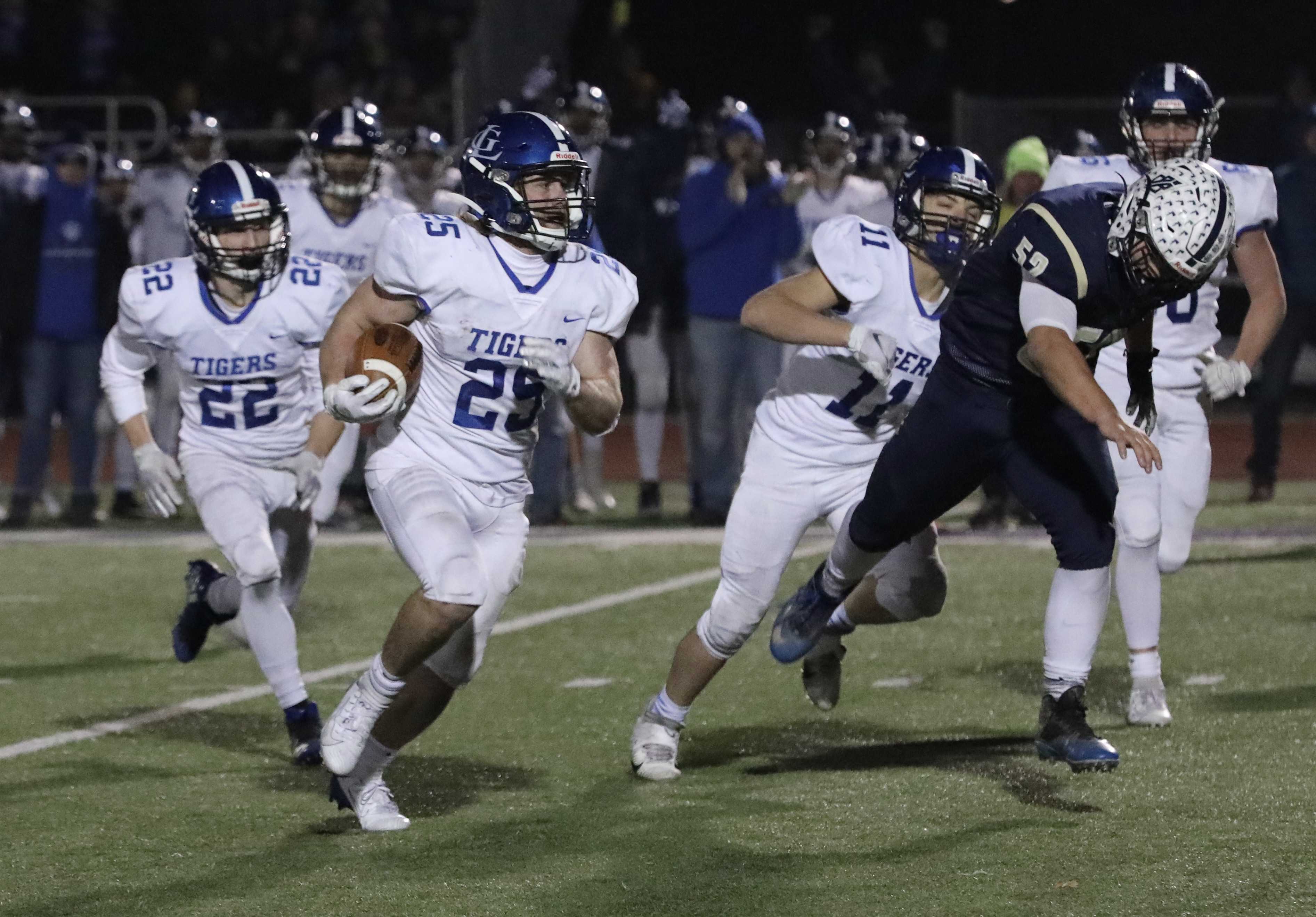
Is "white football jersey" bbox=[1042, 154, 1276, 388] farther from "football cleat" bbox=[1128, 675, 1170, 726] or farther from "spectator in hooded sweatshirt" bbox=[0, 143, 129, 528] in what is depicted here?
"spectator in hooded sweatshirt" bbox=[0, 143, 129, 528]

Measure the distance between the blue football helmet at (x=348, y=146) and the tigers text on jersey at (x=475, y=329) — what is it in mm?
2921

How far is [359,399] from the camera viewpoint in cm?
439

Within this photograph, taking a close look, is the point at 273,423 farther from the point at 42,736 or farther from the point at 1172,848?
the point at 1172,848

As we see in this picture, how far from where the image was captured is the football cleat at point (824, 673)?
5.60 m

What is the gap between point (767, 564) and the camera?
16.6 feet

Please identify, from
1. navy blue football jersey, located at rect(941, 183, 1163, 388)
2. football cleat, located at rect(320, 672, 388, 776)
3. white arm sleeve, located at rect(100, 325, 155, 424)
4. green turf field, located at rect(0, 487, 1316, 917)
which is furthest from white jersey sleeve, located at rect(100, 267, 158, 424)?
navy blue football jersey, located at rect(941, 183, 1163, 388)

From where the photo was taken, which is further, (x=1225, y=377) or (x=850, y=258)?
(x=1225, y=377)

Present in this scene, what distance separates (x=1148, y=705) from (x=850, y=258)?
57.3 inches

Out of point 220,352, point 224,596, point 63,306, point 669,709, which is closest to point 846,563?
point 669,709

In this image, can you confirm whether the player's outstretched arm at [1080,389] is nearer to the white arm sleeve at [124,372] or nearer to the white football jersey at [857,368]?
the white football jersey at [857,368]

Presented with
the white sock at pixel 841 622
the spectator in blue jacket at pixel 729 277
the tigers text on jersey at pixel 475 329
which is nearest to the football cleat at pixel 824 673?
the white sock at pixel 841 622

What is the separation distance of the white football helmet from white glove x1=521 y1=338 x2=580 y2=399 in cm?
118

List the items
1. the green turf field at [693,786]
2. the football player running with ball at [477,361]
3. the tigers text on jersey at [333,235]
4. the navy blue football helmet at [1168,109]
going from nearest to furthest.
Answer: the green turf field at [693,786]
the football player running with ball at [477,361]
the navy blue football helmet at [1168,109]
the tigers text on jersey at [333,235]

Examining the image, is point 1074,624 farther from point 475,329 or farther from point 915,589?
point 475,329
